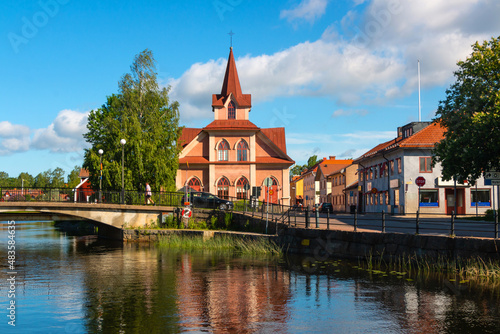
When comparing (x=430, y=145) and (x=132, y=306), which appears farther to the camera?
(x=430, y=145)

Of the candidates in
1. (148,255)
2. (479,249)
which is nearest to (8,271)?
(148,255)

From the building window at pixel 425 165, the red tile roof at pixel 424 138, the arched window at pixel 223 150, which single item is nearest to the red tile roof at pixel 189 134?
the arched window at pixel 223 150

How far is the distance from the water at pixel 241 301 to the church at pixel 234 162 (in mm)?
36300

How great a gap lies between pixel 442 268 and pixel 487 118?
503 inches

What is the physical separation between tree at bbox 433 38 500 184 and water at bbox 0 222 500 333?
1271 cm

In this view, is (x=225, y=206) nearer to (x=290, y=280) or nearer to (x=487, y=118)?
(x=487, y=118)

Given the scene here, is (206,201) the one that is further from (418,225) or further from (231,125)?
(418,225)

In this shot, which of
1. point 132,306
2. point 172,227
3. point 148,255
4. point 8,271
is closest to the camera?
point 132,306

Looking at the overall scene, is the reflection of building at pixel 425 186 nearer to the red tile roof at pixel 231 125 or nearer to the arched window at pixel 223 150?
the red tile roof at pixel 231 125

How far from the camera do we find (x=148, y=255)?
25.1 metres

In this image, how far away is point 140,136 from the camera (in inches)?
1684

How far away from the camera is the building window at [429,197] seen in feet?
157

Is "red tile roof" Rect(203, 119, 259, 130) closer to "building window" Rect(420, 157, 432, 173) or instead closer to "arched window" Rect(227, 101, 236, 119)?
"arched window" Rect(227, 101, 236, 119)

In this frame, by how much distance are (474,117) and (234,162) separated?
106ft
